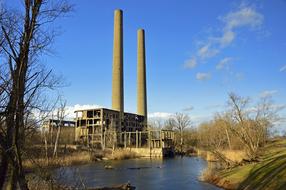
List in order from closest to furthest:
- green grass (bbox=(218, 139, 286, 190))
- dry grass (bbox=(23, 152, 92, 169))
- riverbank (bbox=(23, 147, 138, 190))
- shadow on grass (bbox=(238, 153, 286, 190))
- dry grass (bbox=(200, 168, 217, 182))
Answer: riverbank (bbox=(23, 147, 138, 190)), dry grass (bbox=(23, 152, 92, 169)), shadow on grass (bbox=(238, 153, 286, 190)), green grass (bbox=(218, 139, 286, 190)), dry grass (bbox=(200, 168, 217, 182))

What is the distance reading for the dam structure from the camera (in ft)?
292

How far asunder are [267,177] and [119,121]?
7536 centimetres

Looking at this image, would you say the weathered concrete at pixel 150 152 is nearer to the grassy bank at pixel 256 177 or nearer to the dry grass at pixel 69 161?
the dry grass at pixel 69 161

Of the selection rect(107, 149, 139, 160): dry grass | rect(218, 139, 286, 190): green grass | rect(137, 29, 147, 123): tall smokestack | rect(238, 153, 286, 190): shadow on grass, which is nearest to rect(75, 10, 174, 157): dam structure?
rect(137, 29, 147, 123): tall smokestack

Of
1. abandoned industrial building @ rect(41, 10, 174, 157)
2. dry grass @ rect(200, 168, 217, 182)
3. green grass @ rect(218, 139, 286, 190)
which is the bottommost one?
dry grass @ rect(200, 168, 217, 182)

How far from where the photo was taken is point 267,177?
23.5 metres

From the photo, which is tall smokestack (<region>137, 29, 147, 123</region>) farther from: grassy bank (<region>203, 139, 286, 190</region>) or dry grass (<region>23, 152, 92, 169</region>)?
grassy bank (<region>203, 139, 286, 190</region>)

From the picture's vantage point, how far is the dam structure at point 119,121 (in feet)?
292

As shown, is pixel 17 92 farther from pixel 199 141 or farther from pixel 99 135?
pixel 199 141

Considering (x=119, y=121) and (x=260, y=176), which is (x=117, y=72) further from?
(x=260, y=176)

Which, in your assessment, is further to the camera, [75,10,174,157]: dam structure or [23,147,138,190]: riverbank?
[75,10,174,157]: dam structure

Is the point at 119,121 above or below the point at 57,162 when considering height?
above

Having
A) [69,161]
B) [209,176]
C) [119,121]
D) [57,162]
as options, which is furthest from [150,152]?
[57,162]

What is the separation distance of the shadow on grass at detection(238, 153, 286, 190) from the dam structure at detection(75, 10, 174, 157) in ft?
182
